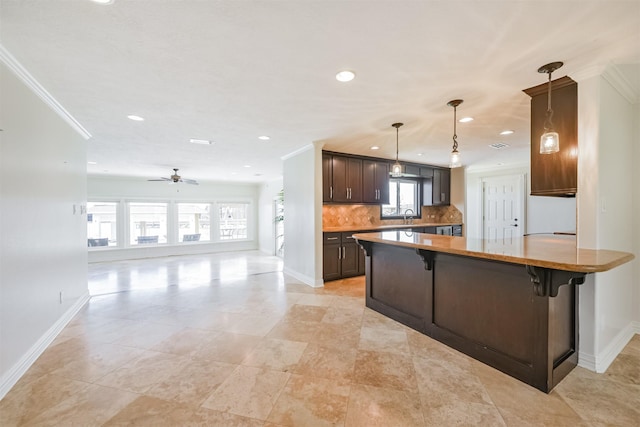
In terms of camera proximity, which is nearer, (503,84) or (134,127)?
(503,84)

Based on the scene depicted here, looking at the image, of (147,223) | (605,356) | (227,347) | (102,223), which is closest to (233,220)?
(147,223)

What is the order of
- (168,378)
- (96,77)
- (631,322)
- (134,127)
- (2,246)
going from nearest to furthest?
(2,246)
(168,378)
(96,77)
(631,322)
(134,127)

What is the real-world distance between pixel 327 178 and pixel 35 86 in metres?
3.79

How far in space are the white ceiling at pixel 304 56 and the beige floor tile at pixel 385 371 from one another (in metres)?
2.41

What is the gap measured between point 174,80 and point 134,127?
171 cm

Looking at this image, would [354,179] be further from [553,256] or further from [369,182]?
[553,256]

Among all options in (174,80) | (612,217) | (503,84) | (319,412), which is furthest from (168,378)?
(612,217)

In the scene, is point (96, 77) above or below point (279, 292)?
above

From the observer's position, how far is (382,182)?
19.0ft

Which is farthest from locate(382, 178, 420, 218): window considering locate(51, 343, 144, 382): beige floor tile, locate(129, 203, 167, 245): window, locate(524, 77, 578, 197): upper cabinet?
locate(129, 203, 167, 245): window

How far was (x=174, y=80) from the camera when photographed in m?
2.29

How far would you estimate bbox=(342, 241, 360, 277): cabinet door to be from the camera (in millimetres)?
5039

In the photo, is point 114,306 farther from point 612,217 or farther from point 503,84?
point 612,217

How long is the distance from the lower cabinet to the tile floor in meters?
1.38
